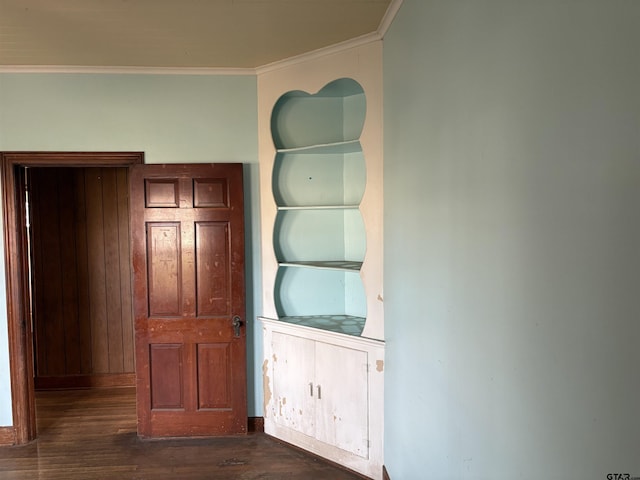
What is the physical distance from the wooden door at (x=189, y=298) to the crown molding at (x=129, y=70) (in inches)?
29.0

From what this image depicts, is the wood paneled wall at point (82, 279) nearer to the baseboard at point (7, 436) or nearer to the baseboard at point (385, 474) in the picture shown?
the baseboard at point (7, 436)

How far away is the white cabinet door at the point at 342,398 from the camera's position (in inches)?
113

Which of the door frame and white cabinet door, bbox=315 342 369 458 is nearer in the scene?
white cabinet door, bbox=315 342 369 458

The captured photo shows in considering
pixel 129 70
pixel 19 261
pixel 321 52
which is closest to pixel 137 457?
pixel 19 261

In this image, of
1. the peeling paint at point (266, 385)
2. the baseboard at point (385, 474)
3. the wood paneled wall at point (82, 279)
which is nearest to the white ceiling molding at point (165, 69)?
the wood paneled wall at point (82, 279)

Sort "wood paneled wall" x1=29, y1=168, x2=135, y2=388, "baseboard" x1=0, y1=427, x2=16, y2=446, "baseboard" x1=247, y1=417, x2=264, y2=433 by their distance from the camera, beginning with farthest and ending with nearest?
"wood paneled wall" x1=29, y1=168, x2=135, y2=388
"baseboard" x1=247, y1=417, x2=264, y2=433
"baseboard" x1=0, y1=427, x2=16, y2=446

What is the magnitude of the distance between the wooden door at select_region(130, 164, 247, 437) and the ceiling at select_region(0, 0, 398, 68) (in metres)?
0.81

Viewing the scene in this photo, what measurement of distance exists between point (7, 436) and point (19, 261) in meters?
1.36

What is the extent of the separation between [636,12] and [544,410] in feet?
2.64

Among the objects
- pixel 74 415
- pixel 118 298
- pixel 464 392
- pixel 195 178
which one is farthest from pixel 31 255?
pixel 464 392

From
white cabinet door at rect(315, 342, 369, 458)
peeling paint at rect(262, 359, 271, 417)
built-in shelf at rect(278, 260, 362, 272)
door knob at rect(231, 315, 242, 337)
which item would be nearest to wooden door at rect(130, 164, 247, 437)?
→ door knob at rect(231, 315, 242, 337)

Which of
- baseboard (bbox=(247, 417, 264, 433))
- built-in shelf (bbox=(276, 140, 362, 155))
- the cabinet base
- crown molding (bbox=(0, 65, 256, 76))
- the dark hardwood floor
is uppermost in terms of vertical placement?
crown molding (bbox=(0, 65, 256, 76))

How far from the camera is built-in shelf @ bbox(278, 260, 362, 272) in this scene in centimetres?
306

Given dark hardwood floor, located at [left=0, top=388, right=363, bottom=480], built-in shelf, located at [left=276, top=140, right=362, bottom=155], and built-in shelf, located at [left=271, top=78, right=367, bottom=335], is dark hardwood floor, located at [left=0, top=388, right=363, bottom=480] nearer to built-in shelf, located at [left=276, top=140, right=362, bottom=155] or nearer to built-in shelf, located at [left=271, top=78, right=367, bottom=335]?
built-in shelf, located at [left=271, top=78, right=367, bottom=335]
